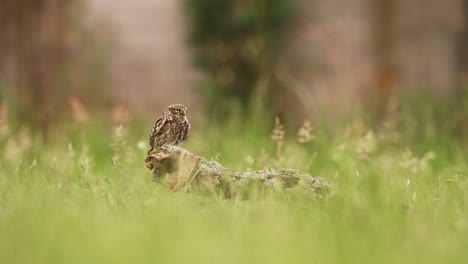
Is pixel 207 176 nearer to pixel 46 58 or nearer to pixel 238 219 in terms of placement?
pixel 238 219

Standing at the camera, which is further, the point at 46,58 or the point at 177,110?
the point at 46,58

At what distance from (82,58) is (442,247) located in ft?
22.9

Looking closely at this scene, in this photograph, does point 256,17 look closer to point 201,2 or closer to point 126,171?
point 201,2

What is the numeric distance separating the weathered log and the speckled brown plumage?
0.25 feet

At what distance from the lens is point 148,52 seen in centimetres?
1009

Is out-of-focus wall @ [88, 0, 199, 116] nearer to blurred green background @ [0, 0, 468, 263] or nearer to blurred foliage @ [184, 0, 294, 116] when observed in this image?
blurred green background @ [0, 0, 468, 263]

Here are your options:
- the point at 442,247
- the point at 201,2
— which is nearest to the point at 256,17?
the point at 201,2

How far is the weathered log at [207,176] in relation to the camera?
3.45m

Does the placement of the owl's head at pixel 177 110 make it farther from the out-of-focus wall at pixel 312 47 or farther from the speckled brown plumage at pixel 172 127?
the out-of-focus wall at pixel 312 47

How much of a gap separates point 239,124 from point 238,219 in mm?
3522

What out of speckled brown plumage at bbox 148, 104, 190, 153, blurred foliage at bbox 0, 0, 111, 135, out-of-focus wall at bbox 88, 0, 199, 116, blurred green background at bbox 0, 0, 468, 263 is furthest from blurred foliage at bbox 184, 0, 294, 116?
speckled brown plumage at bbox 148, 104, 190, 153

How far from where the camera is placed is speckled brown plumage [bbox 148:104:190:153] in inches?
140

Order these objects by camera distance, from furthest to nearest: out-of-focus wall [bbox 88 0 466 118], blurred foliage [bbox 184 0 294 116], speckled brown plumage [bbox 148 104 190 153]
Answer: out-of-focus wall [bbox 88 0 466 118], blurred foliage [bbox 184 0 294 116], speckled brown plumage [bbox 148 104 190 153]

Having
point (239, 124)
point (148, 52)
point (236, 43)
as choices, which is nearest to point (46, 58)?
point (148, 52)
